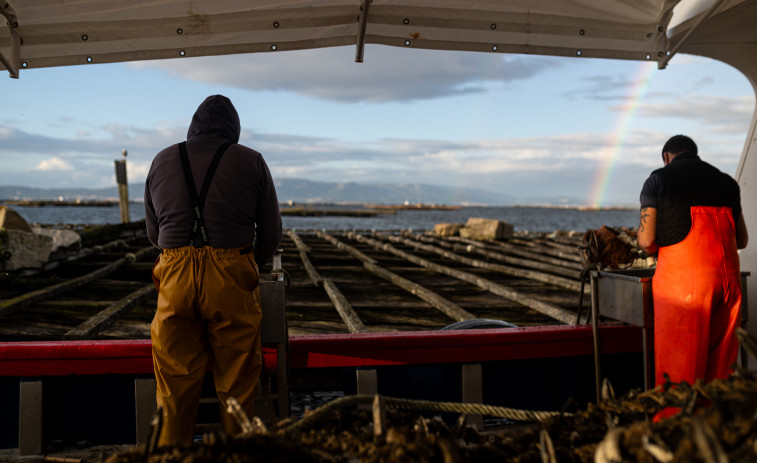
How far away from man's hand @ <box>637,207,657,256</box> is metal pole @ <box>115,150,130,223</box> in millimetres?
28607

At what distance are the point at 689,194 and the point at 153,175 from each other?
135 inches

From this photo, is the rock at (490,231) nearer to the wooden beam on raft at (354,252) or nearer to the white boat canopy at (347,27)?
the wooden beam on raft at (354,252)

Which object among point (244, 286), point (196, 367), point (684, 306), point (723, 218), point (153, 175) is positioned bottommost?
point (196, 367)

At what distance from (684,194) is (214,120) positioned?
3059 mm

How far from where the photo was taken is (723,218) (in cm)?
355

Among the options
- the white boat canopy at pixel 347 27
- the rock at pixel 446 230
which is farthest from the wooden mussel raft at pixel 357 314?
the rock at pixel 446 230

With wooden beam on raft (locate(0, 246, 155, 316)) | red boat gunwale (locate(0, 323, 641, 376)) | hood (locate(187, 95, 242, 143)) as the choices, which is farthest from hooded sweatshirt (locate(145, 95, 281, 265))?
wooden beam on raft (locate(0, 246, 155, 316))

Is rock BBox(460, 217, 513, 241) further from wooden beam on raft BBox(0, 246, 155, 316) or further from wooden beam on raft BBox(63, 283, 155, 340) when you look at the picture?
wooden beam on raft BBox(63, 283, 155, 340)

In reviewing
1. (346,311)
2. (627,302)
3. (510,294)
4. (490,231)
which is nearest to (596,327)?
(627,302)

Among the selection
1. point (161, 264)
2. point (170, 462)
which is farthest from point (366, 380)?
point (170, 462)

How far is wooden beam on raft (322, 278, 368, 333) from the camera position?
220 inches

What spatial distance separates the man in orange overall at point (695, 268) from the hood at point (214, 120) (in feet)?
9.41

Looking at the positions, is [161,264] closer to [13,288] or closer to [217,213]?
[217,213]

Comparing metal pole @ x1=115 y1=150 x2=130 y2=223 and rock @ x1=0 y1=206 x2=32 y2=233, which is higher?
metal pole @ x1=115 y1=150 x2=130 y2=223
